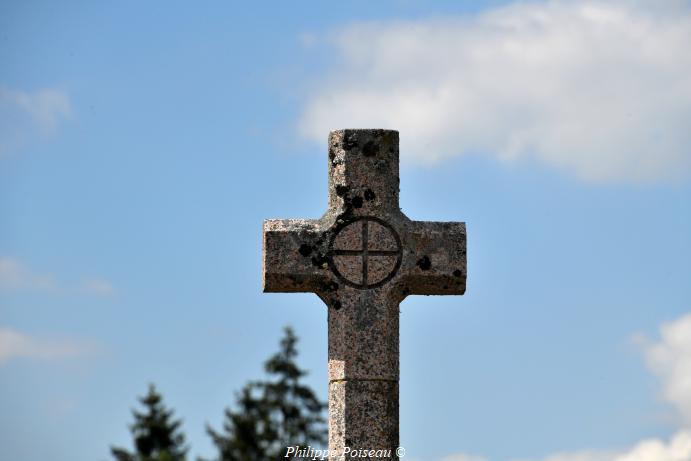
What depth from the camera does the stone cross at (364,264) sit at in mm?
14633

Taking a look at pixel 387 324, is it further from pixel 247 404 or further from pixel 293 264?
pixel 247 404

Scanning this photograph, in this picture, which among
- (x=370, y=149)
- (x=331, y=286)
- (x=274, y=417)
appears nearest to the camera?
(x=331, y=286)

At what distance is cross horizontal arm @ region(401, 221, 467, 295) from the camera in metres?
15.1

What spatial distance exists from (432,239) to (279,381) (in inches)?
1417

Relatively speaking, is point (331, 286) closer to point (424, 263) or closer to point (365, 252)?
point (365, 252)

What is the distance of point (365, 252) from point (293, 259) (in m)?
0.54

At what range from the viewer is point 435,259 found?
15.1 metres

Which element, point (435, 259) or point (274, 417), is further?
point (274, 417)

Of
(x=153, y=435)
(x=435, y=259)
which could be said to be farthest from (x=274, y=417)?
(x=435, y=259)

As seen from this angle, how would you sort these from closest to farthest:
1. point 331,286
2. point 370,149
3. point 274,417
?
point 331,286 < point 370,149 < point 274,417

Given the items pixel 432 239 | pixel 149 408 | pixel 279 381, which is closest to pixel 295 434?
pixel 279 381

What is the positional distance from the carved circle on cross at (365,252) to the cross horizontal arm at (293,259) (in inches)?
4.8

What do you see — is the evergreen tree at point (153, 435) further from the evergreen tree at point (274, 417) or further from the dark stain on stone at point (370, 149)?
the dark stain on stone at point (370, 149)

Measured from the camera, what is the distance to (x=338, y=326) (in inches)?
581
